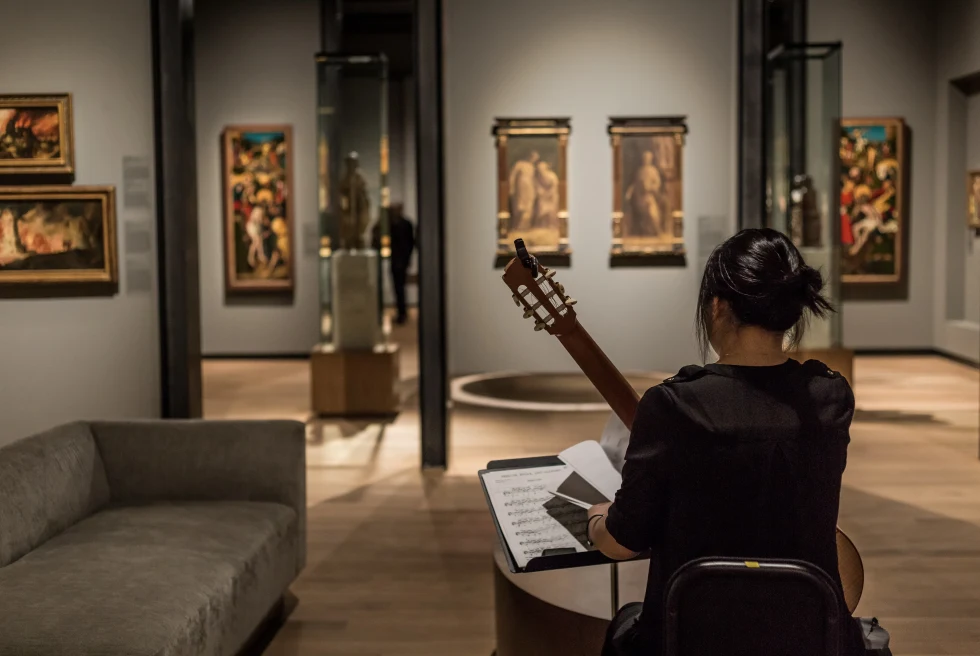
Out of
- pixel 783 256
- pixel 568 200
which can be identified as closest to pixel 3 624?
pixel 783 256

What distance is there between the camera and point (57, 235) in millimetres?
5691

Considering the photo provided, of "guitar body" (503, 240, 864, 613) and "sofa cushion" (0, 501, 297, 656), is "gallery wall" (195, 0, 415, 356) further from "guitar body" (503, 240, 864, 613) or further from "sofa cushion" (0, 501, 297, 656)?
"guitar body" (503, 240, 864, 613)

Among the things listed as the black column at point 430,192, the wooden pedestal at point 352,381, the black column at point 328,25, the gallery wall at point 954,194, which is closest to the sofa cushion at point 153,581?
the black column at point 430,192

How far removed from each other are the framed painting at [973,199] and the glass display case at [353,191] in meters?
6.30

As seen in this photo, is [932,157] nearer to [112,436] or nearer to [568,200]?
[568,200]

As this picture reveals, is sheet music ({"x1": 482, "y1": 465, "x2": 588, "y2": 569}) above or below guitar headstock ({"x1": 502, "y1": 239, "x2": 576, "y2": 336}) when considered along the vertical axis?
below

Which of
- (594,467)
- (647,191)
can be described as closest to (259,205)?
(647,191)

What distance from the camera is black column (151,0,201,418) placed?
5.67 m

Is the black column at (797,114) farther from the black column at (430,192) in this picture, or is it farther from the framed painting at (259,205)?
the framed painting at (259,205)

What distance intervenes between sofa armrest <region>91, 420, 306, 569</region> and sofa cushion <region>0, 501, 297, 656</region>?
10 centimetres

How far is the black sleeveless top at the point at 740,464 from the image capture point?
1861 mm

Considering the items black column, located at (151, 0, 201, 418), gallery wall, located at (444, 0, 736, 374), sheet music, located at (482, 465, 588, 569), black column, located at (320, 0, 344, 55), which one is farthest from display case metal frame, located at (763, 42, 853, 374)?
sheet music, located at (482, 465, 588, 569)

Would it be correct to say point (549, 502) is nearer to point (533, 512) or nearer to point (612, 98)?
point (533, 512)

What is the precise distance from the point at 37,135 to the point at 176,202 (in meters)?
0.78
